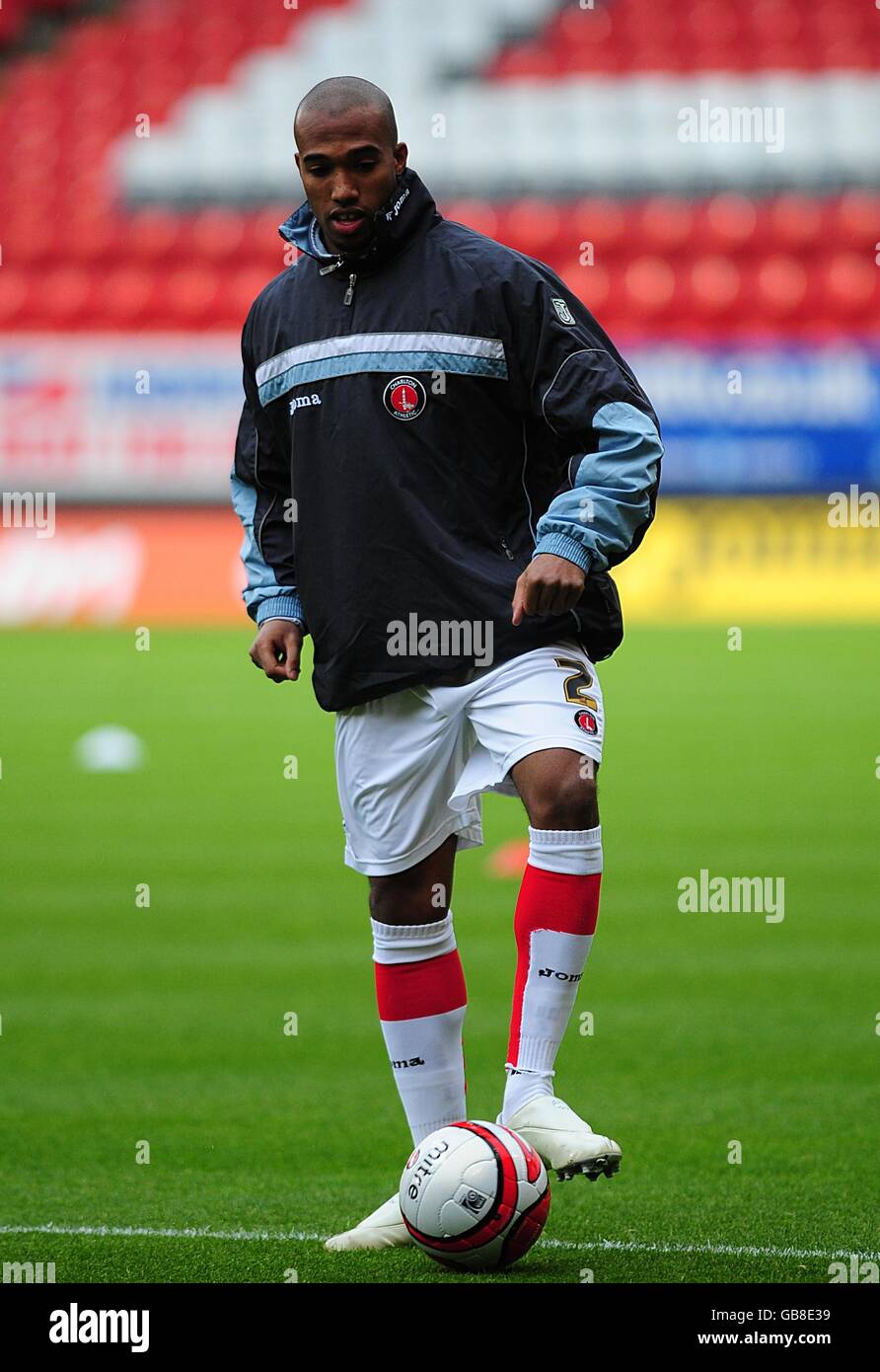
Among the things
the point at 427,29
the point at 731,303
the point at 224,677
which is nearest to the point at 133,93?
the point at 427,29

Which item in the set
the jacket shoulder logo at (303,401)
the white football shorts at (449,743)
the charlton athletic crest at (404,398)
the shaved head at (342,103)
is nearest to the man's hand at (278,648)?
the white football shorts at (449,743)

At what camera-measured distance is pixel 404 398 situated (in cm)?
403

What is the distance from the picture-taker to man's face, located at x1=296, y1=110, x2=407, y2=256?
13.0ft

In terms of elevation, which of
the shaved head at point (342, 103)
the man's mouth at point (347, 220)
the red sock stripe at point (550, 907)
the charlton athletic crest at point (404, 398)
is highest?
the shaved head at point (342, 103)

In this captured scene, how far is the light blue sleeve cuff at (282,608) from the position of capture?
441 centimetres

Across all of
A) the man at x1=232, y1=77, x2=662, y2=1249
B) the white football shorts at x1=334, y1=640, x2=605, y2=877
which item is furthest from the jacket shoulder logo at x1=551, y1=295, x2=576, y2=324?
the white football shorts at x1=334, y1=640, x2=605, y2=877

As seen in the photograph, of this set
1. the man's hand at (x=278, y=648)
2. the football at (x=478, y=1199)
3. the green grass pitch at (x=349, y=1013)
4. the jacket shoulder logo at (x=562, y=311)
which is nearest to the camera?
the football at (x=478, y=1199)

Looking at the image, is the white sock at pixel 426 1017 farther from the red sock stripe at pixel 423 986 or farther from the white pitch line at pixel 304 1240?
the white pitch line at pixel 304 1240

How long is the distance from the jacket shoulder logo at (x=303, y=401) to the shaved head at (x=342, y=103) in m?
0.49

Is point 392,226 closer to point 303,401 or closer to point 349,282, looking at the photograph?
point 349,282

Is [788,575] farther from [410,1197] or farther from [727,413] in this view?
[410,1197]

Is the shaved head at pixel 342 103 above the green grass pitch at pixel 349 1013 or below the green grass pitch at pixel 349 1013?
above

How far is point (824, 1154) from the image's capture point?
4.84 meters

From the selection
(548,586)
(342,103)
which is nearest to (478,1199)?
(548,586)
